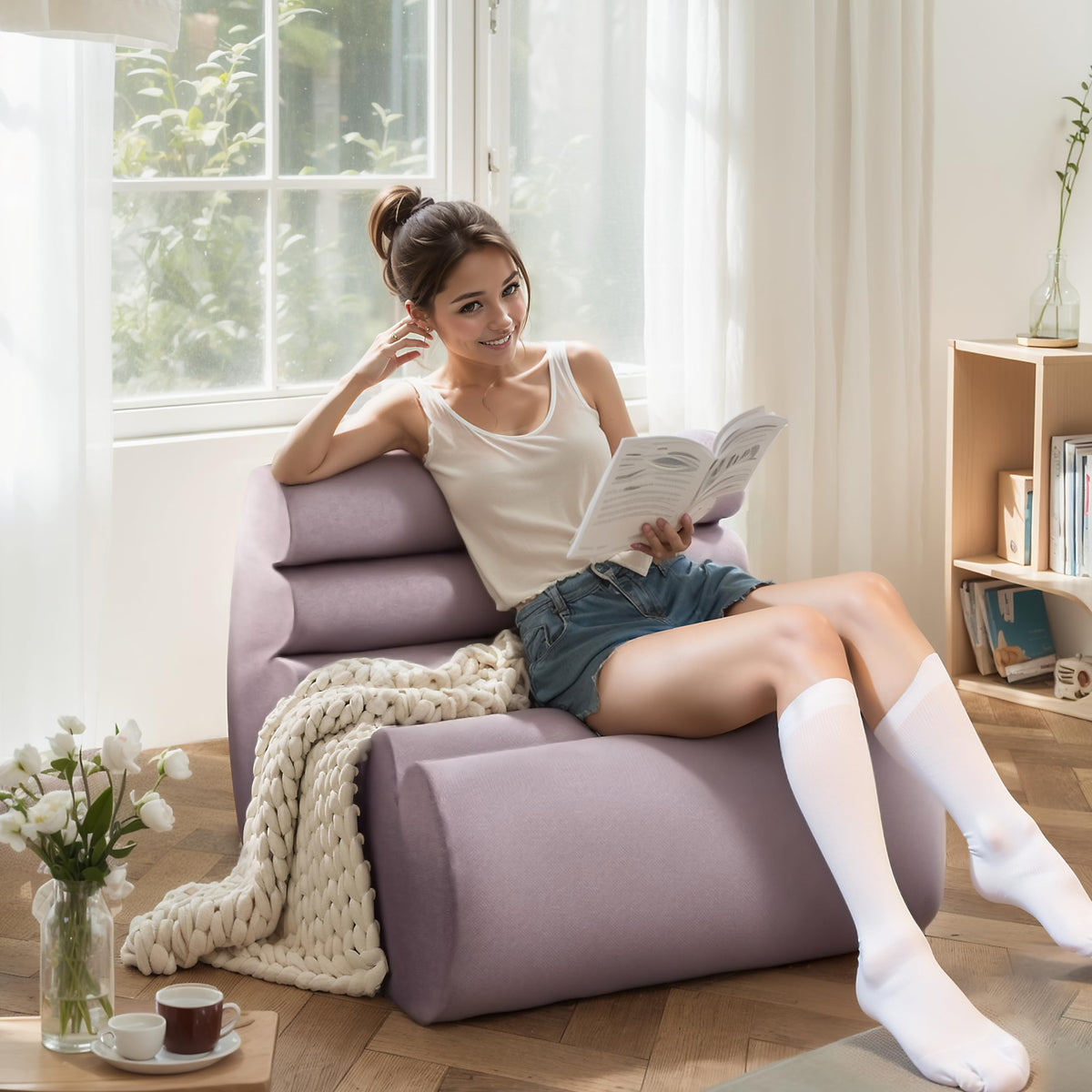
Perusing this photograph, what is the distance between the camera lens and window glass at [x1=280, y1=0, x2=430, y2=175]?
9.64 feet

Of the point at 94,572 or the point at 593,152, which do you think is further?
the point at 593,152

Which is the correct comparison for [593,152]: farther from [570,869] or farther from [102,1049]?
[102,1049]

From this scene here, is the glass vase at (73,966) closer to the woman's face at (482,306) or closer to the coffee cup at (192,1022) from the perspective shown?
the coffee cup at (192,1022)

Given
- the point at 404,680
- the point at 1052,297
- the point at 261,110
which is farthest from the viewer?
the point at 1052,297

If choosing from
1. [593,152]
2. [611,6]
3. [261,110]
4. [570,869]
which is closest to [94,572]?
[261,110]

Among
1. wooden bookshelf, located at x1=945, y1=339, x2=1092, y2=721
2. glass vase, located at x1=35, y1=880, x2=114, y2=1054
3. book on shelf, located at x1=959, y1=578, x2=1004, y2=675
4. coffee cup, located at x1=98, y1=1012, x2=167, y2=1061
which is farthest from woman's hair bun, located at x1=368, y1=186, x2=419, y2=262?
book on shelf, located at x1=959, y1=578, x2=1004, y2=675

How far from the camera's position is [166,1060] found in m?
1.42

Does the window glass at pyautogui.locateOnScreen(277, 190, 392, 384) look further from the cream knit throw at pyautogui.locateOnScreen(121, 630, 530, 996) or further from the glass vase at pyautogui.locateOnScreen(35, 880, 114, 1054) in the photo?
the glass vase at pyautogui.locateOnScreen(35, 880, 114, 1054)

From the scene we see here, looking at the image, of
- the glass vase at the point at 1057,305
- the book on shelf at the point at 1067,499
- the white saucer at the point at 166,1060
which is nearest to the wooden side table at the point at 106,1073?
the white saucer at the point at 166,1060

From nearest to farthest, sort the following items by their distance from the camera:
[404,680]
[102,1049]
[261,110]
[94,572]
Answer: [102,1049] < [404,680] < [94,572] < [261,110]

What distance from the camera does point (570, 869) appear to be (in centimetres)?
182

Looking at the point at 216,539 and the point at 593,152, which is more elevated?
the point at 593,152

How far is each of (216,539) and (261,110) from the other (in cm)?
87

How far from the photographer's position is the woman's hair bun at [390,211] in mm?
2402
